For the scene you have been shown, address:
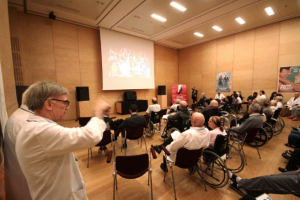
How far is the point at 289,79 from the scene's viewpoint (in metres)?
6.42

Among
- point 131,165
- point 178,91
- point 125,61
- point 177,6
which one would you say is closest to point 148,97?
point 178,91

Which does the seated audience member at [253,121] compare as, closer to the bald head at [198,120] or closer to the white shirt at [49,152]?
the bald head at [198,120]

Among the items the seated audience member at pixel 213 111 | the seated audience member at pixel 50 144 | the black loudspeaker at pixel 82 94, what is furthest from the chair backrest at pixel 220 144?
the black loudspeaker at pixel 82 94

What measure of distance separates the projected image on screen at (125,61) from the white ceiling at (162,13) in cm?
55

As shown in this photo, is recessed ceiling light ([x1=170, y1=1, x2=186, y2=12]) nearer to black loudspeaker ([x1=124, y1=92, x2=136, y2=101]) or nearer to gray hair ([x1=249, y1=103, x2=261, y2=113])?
gray hair ([x1=249, y1=103, x2=261, y2=113])

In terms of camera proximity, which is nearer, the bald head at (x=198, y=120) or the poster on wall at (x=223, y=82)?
the bald head at (x=198, y=120)

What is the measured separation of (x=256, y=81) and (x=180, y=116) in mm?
6994

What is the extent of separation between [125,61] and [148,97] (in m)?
3.05

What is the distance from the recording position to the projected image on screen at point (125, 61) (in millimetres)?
7004

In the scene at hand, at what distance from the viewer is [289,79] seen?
253 inches

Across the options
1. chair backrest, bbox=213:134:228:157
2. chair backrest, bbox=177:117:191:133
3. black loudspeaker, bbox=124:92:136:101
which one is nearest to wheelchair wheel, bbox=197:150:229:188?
chair backrest, bbox=213:134:228:157

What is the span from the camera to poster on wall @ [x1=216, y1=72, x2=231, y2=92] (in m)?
8.47

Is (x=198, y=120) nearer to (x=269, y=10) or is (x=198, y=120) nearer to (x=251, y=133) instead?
(x=251, y=133)

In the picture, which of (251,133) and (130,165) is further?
(251,133)
